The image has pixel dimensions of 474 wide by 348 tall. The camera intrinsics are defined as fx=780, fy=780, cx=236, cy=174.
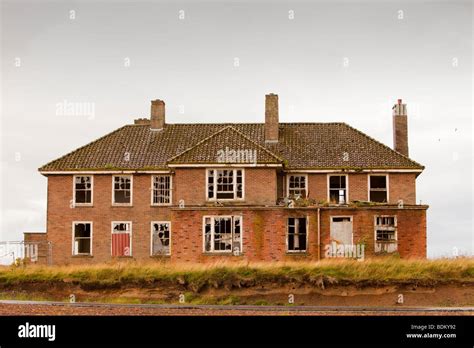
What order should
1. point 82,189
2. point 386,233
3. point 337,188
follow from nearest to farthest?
point 386,233
point 337,188
point 82,189

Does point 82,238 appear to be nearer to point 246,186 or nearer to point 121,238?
point 121,238

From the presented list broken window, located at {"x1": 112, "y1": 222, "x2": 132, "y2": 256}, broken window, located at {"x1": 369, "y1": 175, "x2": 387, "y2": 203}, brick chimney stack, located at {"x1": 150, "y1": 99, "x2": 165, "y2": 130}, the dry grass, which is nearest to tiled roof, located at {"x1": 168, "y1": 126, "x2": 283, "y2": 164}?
broken window, located at {"x1": 112, "y1": 222, "x2": 132, "y2": 256}

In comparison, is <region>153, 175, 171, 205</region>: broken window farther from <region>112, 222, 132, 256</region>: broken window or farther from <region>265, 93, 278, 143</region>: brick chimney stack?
<region>265, 93, 278, 143</region>: brick chimney stack

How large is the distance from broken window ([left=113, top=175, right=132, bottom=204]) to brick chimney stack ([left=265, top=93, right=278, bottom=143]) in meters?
9.54

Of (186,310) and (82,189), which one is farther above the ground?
(82,189)

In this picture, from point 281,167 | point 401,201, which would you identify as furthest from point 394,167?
point 281,167

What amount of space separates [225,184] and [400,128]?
43.5 feet

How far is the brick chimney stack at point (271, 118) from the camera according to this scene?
50.8 metres

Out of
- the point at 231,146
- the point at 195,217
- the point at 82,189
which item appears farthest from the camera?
the point at 82,189

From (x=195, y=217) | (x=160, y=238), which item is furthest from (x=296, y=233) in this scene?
(x=160, y=238)

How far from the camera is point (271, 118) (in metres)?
51.2

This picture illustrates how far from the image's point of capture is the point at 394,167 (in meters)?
47.2

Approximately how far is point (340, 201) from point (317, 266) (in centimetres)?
1188
